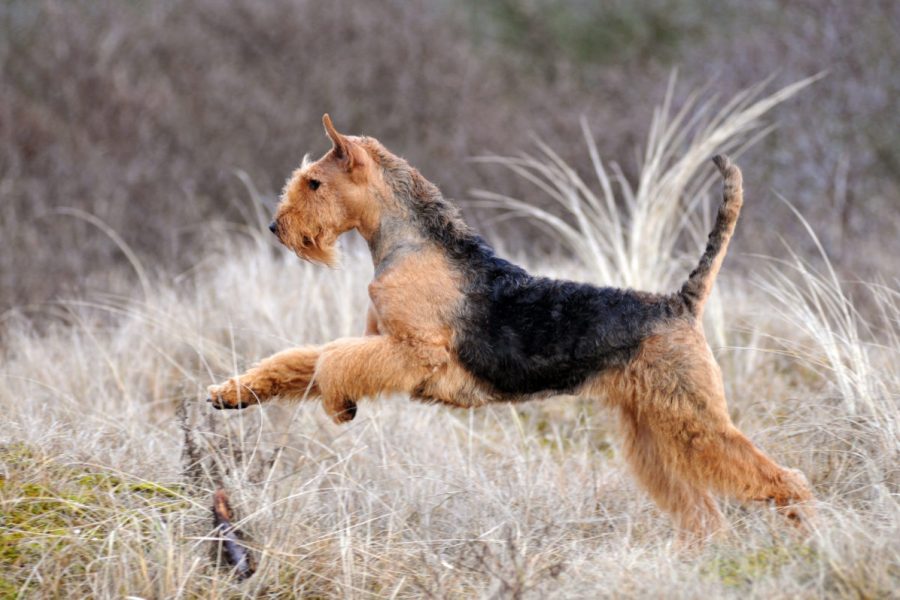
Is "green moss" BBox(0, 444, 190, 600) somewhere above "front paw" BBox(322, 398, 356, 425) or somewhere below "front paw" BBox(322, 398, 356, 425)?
below

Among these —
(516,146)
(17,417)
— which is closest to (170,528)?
(17,417)

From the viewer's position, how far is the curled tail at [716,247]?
490 centimetres

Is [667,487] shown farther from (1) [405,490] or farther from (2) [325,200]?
(2) [325,200]

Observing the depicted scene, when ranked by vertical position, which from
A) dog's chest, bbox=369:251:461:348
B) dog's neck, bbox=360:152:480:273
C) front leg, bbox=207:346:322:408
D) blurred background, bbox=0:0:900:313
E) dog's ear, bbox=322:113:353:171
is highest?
blurred background, bbox=0:0:900:313

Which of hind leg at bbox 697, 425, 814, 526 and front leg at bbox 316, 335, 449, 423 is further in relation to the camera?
hind leg at bbox 697, 425, 814, 526

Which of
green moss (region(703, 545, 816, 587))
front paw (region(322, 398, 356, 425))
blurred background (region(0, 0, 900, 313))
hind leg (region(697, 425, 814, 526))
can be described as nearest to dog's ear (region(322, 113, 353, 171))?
front paw (region(322, 398, 356, 425))

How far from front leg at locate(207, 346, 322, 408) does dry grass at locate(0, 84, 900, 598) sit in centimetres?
18

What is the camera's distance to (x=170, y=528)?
432 cm

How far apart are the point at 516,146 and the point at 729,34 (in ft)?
16.6

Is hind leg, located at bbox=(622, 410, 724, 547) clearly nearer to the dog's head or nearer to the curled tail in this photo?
the curled tail

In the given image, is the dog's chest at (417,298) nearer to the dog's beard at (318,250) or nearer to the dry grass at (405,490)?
the dog's beard at (318,250)

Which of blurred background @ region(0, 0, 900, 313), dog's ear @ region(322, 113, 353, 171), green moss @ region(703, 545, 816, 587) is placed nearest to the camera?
green moss @ region(703, 545, 816, 587)

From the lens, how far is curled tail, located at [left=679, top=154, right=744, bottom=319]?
4902mm

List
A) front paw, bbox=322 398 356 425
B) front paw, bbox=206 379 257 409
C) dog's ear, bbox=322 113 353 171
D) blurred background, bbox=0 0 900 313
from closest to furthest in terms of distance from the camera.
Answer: front paw, bbox=206 379 257 409 → front paw, bbox=322 398 356 425 → dog's ear, bbox=322 113 353 171 → blurred background, bbox=0 0 900 313
